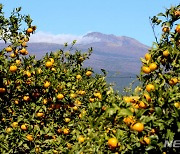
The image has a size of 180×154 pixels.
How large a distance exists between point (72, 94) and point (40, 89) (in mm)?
567

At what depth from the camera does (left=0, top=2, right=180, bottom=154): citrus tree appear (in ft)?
11.0

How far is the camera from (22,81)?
6.32 m

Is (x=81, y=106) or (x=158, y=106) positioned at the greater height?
(x=158, y=106)

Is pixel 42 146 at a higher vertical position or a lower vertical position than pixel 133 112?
lower

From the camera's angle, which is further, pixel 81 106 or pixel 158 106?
pixel 81 106

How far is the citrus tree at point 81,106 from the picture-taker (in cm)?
336

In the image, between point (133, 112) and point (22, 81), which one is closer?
point (133, 112)

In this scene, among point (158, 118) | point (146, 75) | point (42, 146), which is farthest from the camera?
point (42, 146)

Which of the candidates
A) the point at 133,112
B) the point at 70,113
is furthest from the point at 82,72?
the point at 133,112

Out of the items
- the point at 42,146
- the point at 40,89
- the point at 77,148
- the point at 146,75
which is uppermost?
the point at 146,75

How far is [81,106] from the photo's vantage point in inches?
275

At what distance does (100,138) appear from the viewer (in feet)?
12.5

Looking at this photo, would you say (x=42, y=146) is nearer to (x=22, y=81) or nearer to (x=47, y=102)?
(x=47, y=102)

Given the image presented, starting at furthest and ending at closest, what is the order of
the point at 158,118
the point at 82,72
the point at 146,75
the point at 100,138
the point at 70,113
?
1. the point at 82,72
2. the point at 70,113
3. the point at 146,75
4. the point at 100,138
5. the point at 158,118
